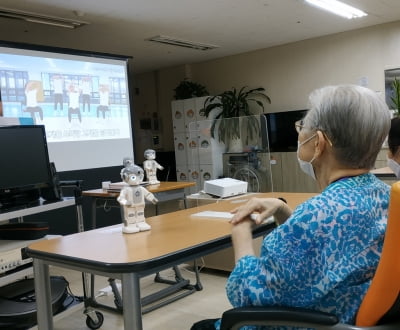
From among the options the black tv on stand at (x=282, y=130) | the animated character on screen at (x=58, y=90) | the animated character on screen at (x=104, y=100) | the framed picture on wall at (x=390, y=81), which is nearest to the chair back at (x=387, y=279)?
the animated character on screen at (x=58, y=90)

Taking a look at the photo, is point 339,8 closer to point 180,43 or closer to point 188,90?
point 180,43

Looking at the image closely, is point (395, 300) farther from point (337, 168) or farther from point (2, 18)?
point (2, 18)

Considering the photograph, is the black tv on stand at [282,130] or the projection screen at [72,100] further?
the black tv on stand at [282,130]

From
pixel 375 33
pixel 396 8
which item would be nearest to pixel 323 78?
pixel 375 33

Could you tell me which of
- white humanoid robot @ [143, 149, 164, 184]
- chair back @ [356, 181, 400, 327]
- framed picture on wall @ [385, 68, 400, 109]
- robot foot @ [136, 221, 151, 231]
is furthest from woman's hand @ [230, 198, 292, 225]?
framed picture on wall @ [385, 68, 400, 109]

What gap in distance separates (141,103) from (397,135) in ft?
22.9

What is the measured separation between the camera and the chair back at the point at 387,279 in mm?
783

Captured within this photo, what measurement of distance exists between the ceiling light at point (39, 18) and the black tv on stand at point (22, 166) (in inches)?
105

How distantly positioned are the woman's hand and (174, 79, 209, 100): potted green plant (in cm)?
648

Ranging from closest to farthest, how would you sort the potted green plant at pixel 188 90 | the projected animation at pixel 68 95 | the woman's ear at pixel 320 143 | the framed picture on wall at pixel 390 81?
1. the woman's ear at pixel 320 143
2. the projected animation at pixel 68 95
3. the framed picture on wall at pixel 390 81
4. the potted green plant at pixel 188 90

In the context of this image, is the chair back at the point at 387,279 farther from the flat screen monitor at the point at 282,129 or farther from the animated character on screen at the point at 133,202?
the flat screen monitor at the point at 282,129

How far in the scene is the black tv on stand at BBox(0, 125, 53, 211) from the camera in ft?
7.42

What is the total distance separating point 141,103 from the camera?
357 inches

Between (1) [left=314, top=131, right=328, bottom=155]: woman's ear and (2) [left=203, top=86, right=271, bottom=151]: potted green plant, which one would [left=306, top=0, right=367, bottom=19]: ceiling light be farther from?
(1) [left=314, top=131, right=328, bottom=155]: woman's ear
